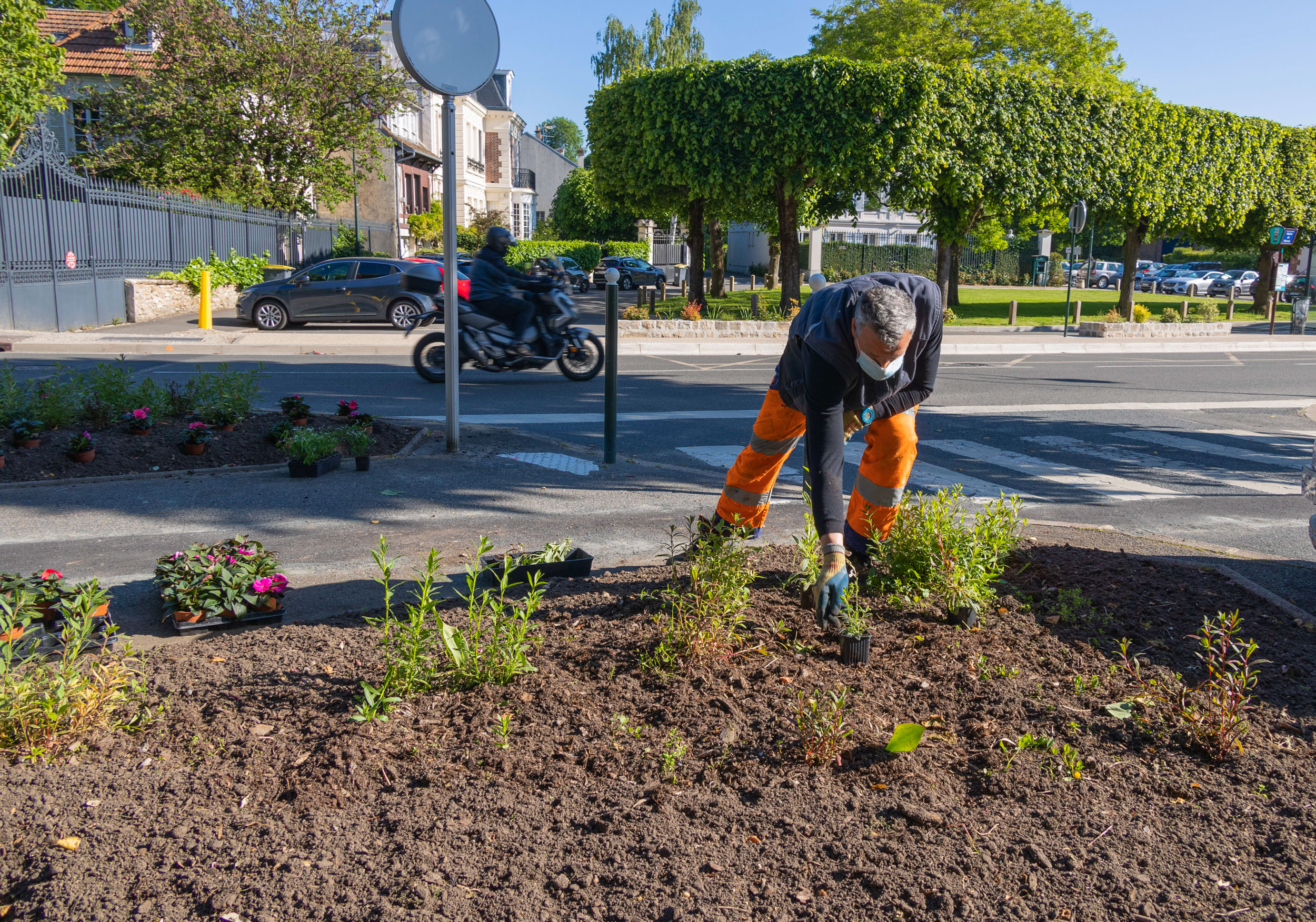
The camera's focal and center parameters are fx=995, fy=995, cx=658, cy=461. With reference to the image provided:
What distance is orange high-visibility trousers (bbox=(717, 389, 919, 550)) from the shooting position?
4113 mm

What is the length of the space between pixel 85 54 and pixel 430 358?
106 ft

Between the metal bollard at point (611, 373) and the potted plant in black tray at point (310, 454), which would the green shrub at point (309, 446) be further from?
the metal bollard at point (611, 373)

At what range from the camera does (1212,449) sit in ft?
31.4

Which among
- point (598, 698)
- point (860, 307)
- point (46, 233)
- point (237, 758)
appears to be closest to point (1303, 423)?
point (860, 307)

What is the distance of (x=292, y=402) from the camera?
25.2 feet

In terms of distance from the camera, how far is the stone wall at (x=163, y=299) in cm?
2133

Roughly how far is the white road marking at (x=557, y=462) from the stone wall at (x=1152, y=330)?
65.9ft

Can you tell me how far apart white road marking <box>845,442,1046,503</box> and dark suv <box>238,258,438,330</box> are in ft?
47.0

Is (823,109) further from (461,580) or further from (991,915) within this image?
(991,915)

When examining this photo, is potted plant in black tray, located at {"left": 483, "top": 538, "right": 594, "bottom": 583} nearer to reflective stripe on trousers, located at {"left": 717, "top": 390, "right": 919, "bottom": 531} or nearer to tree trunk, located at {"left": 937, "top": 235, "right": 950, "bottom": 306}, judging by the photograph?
reflective stripe on trousers, located at {"left": 717, "top": 390, "right": 919, "bottom": 531}

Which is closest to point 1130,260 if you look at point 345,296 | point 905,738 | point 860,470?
point 345,296

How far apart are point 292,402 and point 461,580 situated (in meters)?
3.75

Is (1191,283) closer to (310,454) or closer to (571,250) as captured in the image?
(571,250)

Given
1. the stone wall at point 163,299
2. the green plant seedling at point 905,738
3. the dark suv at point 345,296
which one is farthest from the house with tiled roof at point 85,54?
the green plant seedling at point 905,738
